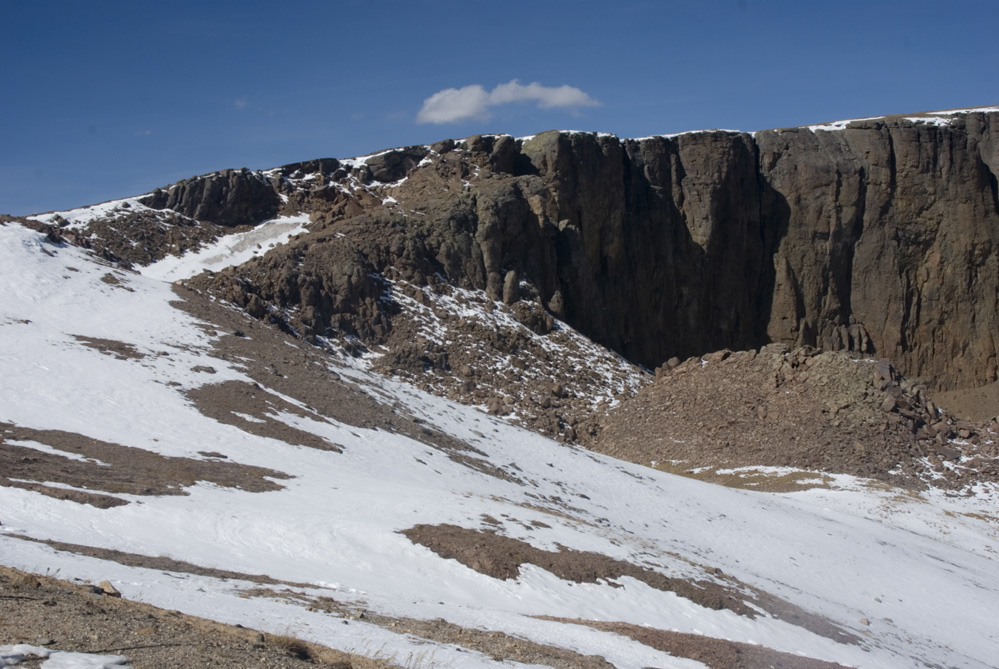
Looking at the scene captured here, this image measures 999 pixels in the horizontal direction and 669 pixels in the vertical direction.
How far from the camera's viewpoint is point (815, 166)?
192 ft

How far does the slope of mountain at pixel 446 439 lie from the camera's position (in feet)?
42.9

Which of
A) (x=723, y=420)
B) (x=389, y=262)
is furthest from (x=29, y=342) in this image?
(x=723, y=420)

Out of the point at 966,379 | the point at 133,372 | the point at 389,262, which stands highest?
the point at 389,262

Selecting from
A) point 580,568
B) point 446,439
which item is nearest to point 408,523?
point 580,568

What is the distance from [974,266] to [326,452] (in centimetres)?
5048

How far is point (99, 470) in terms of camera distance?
16.2 m

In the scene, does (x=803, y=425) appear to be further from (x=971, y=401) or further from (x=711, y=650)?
(x=971, y=401)

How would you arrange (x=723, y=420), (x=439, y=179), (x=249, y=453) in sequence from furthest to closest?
(x=439, y=179)
(x=723, y=420)
(x=249, y=453)

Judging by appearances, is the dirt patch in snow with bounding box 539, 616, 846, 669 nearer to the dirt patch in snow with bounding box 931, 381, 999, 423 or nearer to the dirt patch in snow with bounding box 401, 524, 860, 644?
the dirt patch in snow with bounding box 401, 524, 860, 644

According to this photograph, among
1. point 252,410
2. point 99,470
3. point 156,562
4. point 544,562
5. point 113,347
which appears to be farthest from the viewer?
point 113,347

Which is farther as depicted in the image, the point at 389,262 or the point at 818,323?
the point at 818,323

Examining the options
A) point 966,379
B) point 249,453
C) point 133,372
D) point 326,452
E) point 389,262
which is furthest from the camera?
point 966,379

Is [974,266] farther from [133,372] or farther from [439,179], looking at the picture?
[133,372]

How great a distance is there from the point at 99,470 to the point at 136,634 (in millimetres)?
9075
